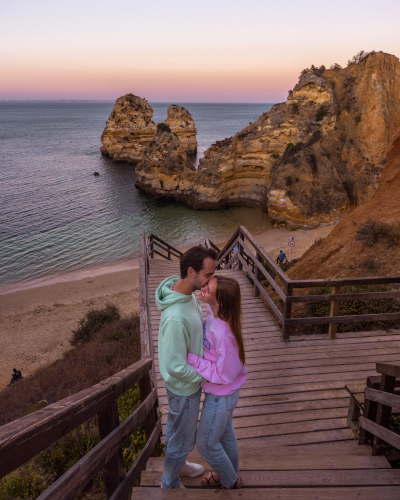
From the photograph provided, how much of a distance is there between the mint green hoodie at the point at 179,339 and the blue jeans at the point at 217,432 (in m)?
0.18

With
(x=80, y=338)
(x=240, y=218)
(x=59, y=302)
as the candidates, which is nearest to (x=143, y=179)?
(x=240, y=218)

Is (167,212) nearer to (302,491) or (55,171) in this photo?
(55,171)

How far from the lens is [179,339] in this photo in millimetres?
2332

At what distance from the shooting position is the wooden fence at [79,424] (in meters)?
1.28

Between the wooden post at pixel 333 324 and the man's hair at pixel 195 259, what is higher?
the man's hair at pixel 195 259

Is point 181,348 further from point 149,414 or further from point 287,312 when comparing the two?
point 287,312

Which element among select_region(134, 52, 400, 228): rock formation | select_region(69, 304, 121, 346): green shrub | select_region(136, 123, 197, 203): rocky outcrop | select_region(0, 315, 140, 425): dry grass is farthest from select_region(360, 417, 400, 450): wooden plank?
select_region(136, 123, 197, 203): rocky outcrop

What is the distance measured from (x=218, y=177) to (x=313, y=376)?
31602 millimetres

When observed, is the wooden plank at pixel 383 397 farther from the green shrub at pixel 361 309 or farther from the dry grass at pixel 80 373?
the dry grass at pixel 80 373

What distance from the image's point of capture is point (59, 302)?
2042cm

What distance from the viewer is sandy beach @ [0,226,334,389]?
15141 mm

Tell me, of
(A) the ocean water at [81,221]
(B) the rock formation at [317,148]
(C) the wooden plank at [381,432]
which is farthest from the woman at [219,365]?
(B) the rock formation at [317,148]

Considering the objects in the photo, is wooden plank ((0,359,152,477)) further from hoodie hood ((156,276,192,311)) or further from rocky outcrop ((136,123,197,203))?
rocky outcrop ((136,123,197,203))

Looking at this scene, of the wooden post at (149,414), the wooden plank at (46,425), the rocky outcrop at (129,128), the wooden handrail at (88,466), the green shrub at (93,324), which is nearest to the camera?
the wooden plank at (46,425)
